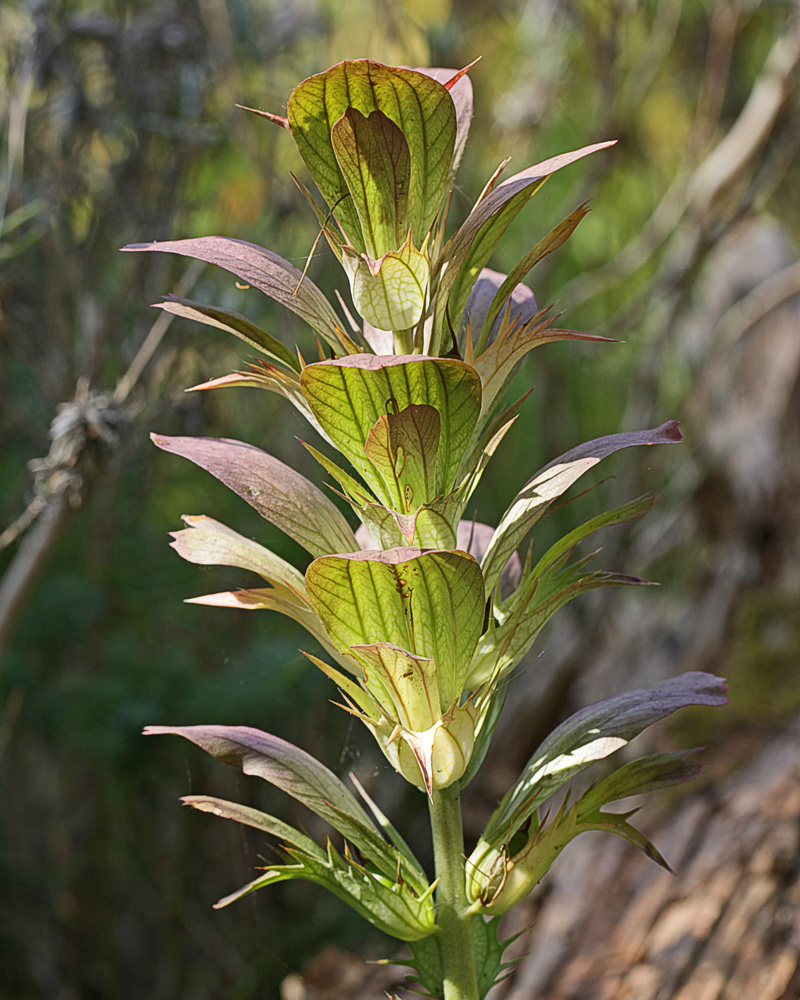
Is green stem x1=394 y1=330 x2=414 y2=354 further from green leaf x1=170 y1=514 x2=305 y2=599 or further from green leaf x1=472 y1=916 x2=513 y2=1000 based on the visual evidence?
green leaf x1=472 y1=916 x2=513 y2=1000

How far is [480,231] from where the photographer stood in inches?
13.2

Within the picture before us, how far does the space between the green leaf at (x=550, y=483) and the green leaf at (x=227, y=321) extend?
0.11m

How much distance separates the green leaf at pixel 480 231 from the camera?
31cm

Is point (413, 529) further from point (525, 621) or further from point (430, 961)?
point (430, 961)

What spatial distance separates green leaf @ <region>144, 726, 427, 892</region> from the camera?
0.34 metres

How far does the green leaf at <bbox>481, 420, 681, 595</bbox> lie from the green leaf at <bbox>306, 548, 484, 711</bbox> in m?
0.04

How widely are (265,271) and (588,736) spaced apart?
235 mm

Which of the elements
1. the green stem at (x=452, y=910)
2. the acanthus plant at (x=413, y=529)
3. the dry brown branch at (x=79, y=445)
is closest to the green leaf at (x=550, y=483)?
the acanthus plant at (x=413, y=529)

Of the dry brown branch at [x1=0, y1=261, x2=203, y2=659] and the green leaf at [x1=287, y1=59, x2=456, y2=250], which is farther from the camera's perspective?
the dry brown branch at [x1=0, y1=261, x2=203, y2=659]

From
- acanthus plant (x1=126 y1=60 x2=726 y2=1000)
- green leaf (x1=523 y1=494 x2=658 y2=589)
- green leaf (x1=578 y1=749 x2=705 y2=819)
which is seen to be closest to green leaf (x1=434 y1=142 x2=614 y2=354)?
acanthus plant (x1=126 y1=60 x2=726 y2=1000)

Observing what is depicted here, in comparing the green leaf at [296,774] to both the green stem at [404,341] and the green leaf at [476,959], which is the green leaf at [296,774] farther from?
the green stem at [404,341]

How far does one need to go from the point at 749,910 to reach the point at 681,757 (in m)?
0.42

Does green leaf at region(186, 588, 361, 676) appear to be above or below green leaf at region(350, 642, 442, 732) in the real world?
above

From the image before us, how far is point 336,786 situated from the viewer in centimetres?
37
